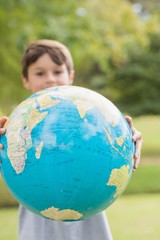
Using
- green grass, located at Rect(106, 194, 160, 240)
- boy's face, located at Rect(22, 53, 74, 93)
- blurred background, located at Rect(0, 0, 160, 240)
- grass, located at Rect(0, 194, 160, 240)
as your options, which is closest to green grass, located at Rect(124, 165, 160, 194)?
blurred background, located at Rect(0, 0, 160, 240)

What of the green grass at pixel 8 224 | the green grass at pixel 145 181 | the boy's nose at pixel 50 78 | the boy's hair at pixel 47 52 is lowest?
the green grass at pixel 145 181

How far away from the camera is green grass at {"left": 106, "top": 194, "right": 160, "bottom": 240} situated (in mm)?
7685

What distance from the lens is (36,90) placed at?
12.2ft

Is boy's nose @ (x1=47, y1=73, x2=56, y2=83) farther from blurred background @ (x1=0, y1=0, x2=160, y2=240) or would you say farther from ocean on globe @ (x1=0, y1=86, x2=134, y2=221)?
blurred background @ (x1=0, y1=0, x2=160, y2=240)

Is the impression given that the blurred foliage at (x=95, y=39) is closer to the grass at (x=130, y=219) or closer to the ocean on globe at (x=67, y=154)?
the grass at (x=130, y=219)

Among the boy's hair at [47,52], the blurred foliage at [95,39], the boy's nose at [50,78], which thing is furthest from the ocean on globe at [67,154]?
the blurred foliage at [95,39]

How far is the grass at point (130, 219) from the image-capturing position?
7.74 metres

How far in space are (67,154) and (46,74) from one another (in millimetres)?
1006

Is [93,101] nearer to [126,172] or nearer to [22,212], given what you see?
[126,172]

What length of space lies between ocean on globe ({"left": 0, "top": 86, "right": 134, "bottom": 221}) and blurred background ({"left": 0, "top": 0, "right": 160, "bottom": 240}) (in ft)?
15.4

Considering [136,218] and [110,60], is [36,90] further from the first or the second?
[110,60]

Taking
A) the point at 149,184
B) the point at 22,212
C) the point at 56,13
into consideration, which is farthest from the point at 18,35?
the point at 22,212

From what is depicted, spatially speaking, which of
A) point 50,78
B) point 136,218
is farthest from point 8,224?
point 50,78

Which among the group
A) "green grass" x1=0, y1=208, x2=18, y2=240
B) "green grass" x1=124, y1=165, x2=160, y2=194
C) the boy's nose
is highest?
the boy's nose
